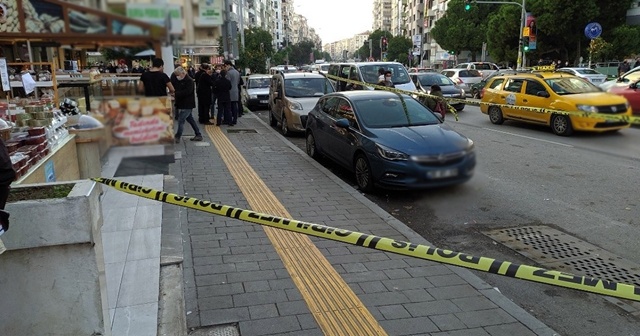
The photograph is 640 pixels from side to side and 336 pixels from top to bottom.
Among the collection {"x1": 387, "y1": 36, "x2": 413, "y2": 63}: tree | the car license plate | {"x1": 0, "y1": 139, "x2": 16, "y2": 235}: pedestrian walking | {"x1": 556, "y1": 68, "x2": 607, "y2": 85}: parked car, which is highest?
{"x1": 387, "y1": 36, "x2": 413, "y2": 63}: tree

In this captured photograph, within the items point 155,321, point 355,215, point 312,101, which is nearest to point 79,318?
point 155,321

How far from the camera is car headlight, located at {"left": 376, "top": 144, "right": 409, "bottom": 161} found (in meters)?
2.18

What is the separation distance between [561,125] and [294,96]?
33.6 feet

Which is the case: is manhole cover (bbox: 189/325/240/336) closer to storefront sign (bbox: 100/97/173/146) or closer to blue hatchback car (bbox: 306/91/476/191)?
blue hatchback car (bbox: 306/91/476/191)

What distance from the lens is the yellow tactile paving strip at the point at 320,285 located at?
346 centimetres

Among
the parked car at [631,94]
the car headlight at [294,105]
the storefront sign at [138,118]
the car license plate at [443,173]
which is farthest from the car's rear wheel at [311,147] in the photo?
the storefront sign at [138,118]

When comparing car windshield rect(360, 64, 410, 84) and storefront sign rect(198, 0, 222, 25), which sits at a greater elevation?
storefront sign rect(198, 0, 222, 25)

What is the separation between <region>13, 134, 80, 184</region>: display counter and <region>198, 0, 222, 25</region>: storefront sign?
110 inches

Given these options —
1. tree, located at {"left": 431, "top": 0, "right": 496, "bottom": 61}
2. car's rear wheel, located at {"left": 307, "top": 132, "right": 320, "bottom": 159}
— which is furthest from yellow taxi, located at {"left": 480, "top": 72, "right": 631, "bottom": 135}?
tree, located at {"left": 431, "top": 0, "right": 496, "bottom": 61}

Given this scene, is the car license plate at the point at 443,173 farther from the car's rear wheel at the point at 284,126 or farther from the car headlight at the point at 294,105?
the car's rear wheel at the point at 284,126

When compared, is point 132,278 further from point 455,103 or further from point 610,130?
point 610,130

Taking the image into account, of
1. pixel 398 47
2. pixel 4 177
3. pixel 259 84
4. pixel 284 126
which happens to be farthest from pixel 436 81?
pixel 398 47

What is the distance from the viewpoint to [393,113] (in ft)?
9.56

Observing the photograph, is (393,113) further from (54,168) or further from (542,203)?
(542,203)
